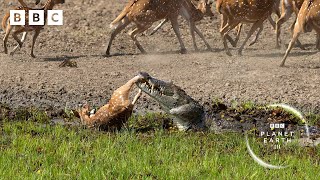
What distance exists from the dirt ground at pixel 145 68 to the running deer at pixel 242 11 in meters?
0.44

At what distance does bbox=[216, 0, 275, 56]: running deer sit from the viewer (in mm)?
16109

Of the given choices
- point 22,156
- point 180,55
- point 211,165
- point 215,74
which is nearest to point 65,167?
point 22,156

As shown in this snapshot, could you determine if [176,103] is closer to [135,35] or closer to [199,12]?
[135,35]

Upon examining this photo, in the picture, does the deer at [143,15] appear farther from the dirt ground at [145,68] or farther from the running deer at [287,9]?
the running deer at [287,9]

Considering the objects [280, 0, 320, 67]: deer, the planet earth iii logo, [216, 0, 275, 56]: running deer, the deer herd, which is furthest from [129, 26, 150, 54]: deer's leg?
the planet earth iii logo

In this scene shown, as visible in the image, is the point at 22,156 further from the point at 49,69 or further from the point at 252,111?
the point at 49,69

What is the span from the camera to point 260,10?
16.2 m

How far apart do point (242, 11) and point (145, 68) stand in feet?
6.83

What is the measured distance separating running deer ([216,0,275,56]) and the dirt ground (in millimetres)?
445

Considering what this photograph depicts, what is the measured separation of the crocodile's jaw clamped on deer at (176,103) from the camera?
11.1m

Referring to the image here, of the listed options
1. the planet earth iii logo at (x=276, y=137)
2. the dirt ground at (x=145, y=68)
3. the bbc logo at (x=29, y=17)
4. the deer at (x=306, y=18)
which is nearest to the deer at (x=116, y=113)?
the planet earth iii logo at (x=276, y=137)

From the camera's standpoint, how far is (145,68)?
15.1 m

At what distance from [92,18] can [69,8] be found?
747 mm

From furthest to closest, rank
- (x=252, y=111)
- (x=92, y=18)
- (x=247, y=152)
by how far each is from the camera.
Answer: (x=92, y=18)
(x=252, y=111)
(x=247, y=152)
